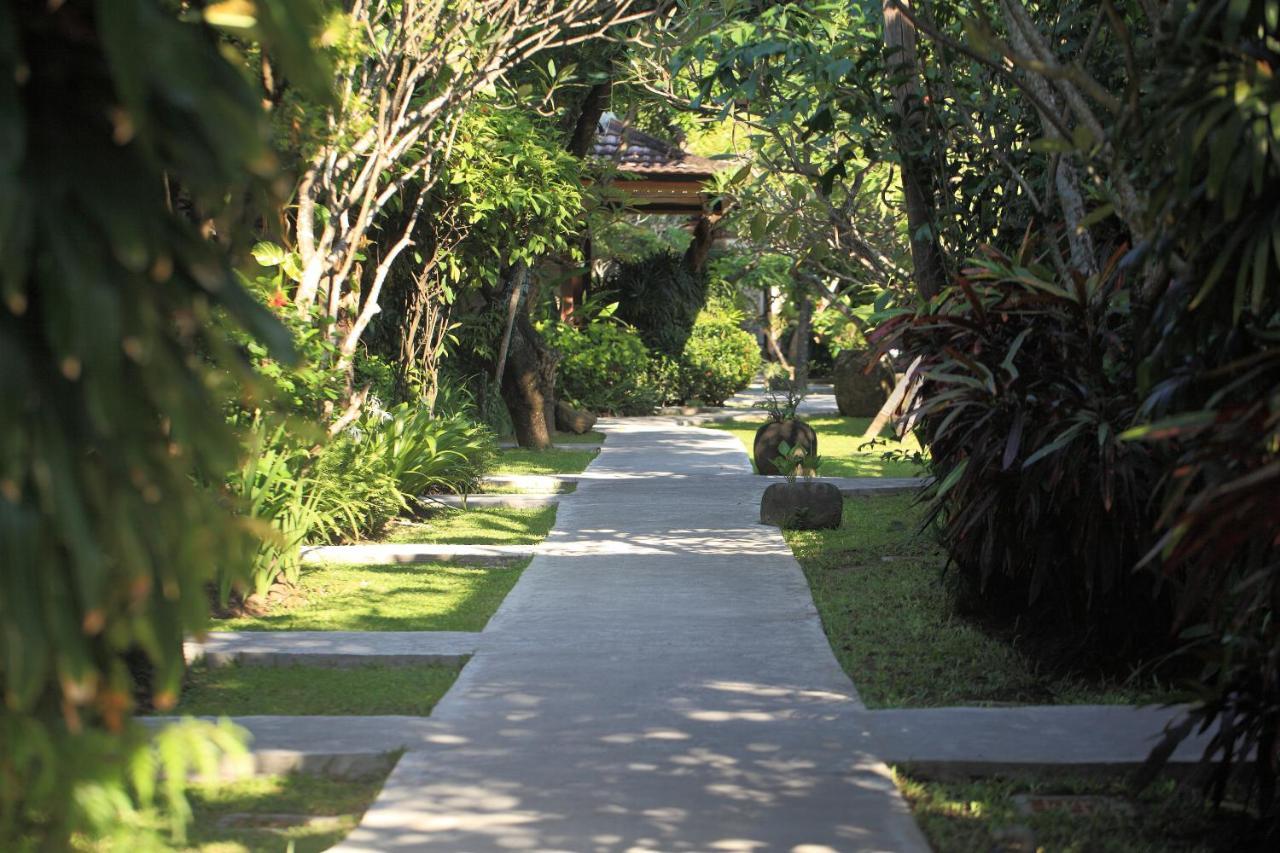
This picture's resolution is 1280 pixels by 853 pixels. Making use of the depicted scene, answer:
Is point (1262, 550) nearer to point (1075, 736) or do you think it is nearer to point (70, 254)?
point (1075, 736)

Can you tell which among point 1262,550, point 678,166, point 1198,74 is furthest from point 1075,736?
point 678,166

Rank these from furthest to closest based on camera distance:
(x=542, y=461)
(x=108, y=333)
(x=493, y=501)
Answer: (x=542, y=461), (x=493, y=501), (x=108, y=333)

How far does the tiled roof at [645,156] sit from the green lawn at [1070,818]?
647 inches

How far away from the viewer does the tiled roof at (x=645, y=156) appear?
2152 centimetres

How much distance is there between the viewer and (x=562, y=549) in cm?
953

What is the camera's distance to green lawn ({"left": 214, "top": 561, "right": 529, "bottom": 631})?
7387 mm

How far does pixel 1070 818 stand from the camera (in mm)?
4383

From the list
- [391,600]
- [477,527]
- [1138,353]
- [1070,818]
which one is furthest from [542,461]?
[1070,818]

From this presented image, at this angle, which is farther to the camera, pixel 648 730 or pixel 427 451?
pixel 427 451

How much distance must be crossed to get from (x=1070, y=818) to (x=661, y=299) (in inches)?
800

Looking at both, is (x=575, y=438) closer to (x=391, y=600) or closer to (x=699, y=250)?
(x=699, y=250)

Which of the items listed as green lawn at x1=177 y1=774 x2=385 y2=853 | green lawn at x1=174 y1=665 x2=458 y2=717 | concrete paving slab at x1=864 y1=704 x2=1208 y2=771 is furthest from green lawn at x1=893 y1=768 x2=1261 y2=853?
green lawn at x1=174 y1=665 x2=458 y2=717

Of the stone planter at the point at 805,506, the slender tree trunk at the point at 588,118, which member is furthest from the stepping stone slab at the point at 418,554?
the slender tree trunk at the point at 588,118

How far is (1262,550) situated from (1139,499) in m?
2.24
